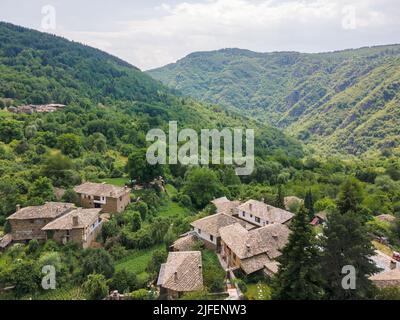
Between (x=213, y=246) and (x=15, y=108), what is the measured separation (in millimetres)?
73863

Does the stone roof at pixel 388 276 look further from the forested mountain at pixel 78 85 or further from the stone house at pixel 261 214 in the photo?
the forested mountain at pixel 78 85

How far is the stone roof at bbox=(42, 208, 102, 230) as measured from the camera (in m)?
33.5

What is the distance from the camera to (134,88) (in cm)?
15488

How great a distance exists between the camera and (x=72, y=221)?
33969mm

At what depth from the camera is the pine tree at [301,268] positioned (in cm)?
1947

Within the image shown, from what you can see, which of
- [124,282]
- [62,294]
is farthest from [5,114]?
[124,282]

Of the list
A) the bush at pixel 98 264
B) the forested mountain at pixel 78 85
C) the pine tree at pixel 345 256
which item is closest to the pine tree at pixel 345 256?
the pine tree at pixel 345 256

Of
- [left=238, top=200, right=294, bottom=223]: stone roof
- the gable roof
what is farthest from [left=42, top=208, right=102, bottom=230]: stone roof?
the gable roof

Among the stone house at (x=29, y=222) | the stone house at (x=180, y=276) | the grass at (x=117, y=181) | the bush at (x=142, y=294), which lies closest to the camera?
the bush at (x=142, y=294)

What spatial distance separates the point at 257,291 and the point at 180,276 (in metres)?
6.04

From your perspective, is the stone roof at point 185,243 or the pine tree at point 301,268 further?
the stone roof at point 185,243

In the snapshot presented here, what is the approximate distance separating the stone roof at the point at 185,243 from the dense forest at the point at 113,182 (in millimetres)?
1406

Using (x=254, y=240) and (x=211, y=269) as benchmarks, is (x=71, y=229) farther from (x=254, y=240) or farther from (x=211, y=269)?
(x=254, y=240)

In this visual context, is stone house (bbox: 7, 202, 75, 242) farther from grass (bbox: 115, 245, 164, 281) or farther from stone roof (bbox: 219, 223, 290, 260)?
stone roof (bbox: 219, 223, 290, 260)
